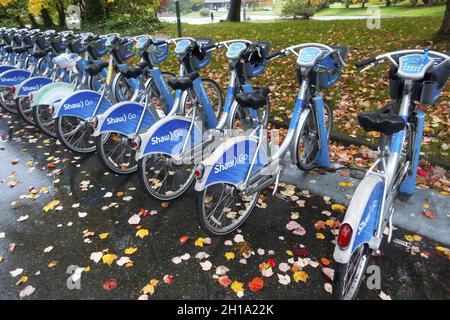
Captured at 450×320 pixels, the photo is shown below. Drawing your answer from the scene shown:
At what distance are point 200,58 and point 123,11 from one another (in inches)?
760

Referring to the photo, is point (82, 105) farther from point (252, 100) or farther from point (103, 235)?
point (252, 100)

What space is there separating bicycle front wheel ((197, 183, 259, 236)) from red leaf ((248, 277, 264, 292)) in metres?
0.65

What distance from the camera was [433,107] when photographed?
19.4ft

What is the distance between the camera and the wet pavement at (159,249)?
3.00 metres

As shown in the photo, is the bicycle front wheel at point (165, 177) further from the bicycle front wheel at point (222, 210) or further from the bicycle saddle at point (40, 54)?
the bicycle saddle at point (40, 54)

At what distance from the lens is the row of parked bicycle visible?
2.66m

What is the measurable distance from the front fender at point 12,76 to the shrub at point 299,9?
108 feet

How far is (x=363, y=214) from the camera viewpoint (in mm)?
2336

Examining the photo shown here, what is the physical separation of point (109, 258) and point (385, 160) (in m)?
2.72

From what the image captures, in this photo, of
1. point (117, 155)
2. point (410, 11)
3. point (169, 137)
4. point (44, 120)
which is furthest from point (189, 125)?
point (410, 11)

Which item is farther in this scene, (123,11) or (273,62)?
(123,11)
